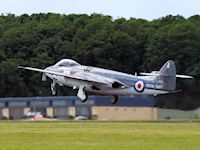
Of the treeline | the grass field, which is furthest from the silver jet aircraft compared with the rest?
the treeline

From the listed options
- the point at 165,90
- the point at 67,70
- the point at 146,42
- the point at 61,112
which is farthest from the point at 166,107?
the point at 146,42

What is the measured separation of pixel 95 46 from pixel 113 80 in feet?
195

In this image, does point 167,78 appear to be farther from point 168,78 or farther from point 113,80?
point 113,80

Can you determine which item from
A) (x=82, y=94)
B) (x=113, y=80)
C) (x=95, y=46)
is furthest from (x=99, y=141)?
(x=95, y=46)

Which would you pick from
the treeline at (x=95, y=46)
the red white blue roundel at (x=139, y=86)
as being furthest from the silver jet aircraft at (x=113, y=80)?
the treeline at (x=95, y=46)

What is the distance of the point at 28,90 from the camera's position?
138 meters

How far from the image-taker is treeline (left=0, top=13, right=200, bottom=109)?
5418 inches

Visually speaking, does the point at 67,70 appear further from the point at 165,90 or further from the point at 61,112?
the point at 61,112

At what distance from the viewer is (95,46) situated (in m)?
147

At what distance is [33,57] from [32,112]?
32707 millimetres

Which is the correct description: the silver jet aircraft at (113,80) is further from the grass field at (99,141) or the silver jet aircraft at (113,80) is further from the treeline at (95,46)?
the treeline at (95,46)

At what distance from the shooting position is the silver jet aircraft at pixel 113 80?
84312 millimetres

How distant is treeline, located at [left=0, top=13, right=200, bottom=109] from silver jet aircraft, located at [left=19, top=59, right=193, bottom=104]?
3621cm

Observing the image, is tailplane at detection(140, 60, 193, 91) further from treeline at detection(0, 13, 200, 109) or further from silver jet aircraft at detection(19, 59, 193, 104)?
treeline at detection(0, 13, 200, 109)
